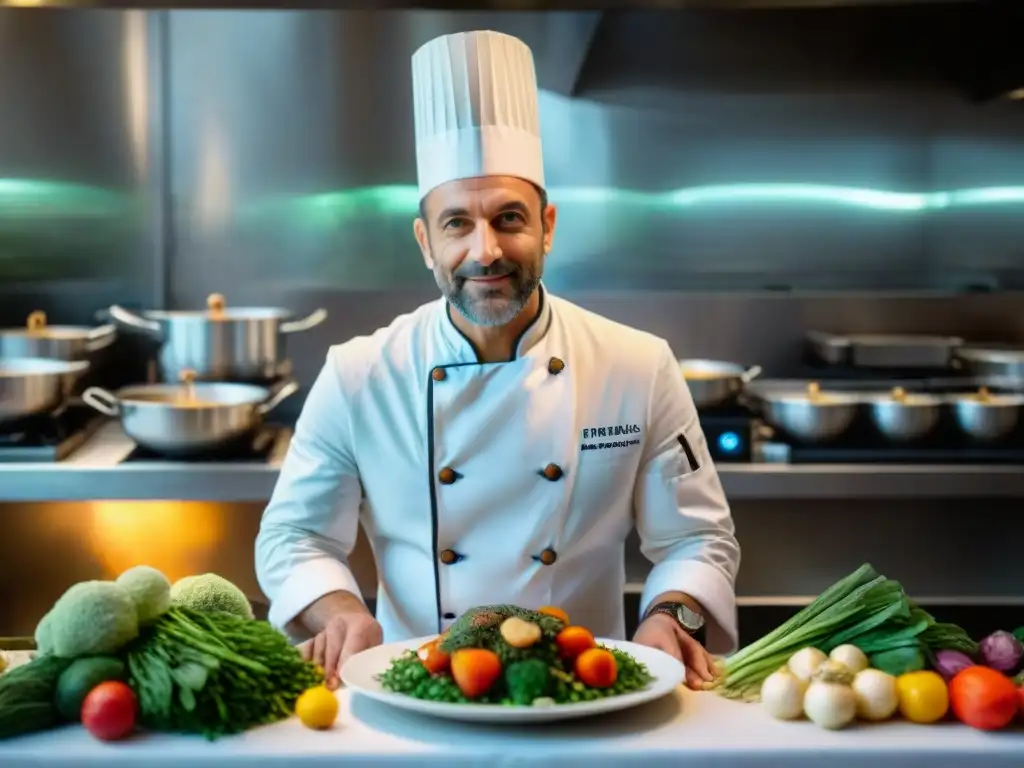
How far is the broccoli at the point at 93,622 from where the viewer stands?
1.48 metres

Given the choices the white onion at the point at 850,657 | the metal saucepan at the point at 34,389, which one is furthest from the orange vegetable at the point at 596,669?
the metal saucepan at the point at 34,389

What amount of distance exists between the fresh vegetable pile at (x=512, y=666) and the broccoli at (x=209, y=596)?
10.6 inches

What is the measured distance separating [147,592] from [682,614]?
89 cm

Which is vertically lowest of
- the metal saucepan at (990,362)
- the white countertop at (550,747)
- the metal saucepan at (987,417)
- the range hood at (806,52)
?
the white countertop at (550,747)

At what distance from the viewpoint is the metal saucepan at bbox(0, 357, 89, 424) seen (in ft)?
10.2

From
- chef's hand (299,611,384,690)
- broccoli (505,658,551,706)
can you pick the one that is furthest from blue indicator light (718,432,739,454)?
broccoli (505,658,551,706)

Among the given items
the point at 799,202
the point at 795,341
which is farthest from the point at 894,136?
the point at 795,341

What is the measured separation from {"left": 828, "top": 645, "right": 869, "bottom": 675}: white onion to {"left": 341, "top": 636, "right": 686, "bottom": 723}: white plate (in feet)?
0.61

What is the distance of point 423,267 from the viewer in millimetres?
3955

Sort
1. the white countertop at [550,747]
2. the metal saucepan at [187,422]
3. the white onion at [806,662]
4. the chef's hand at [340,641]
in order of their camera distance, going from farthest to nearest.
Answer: the metal saucepan at [187,422] → the chef's hand at [340,641] → the white onion at [806,662] → the white countertop at [550,747]

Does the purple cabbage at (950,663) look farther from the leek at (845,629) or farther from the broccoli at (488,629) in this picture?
the broccoli at (488,629)

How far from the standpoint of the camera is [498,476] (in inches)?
89.4

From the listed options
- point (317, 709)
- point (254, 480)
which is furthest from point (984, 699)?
point (254, 480)

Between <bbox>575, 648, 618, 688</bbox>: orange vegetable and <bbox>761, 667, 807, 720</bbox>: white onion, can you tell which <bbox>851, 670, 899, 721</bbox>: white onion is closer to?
<bbox>761, 667, 807, 720</bbox>: white onion
